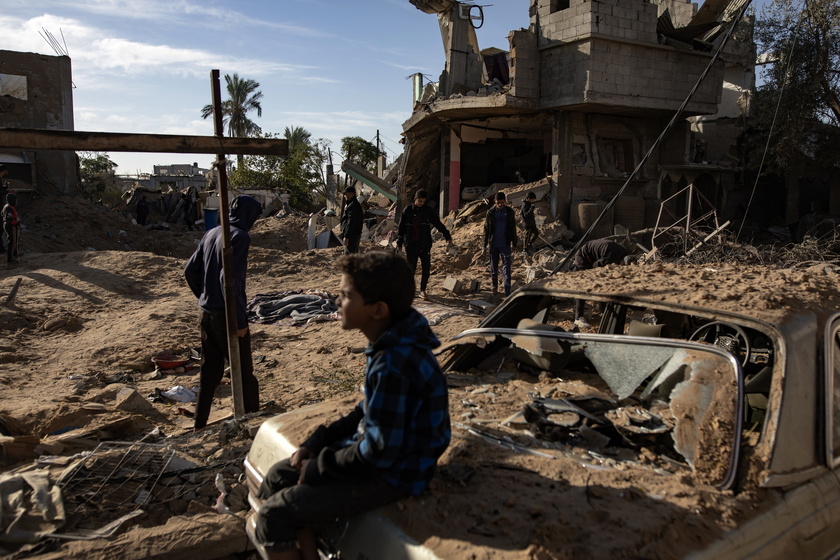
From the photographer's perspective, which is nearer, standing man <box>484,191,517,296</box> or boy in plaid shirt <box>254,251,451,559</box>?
boy in plaid shirt <box>254,251,451,559</box>

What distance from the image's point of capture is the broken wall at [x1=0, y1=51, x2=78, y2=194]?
63.7 feet

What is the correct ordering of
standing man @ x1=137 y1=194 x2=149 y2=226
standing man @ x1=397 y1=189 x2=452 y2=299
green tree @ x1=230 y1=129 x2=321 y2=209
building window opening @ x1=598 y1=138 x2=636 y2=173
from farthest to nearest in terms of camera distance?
green tree @ x1=230 y1=129 x2=321 y2=209, standing man @ x1=137 y1=194 x2=149 y2=226, building window opening @ x1=598 y1=138 x2=636 y2=173, standing man @ x1=397 y1=189 x2=452 y2=299

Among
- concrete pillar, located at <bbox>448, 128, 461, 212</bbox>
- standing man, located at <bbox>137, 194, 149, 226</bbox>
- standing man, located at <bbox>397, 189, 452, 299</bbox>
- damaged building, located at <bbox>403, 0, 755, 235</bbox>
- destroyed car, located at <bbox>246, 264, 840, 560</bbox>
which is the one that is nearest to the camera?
destroyed car, located at <bbox>246, 264, 840, 560</bbox>

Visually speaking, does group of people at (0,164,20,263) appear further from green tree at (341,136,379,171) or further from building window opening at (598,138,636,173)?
green tree at (341,136,379,171)

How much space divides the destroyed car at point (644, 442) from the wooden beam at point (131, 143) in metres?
1.76

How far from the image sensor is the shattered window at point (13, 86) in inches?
758

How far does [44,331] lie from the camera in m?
8.70

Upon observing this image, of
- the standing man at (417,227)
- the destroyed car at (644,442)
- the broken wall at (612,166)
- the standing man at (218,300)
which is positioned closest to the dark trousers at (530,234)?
the broken wall at (612,166)

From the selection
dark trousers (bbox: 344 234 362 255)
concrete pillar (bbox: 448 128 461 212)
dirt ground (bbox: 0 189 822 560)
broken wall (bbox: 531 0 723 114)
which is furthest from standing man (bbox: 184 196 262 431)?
concrete pillar (bbox: 448 128 461 212)

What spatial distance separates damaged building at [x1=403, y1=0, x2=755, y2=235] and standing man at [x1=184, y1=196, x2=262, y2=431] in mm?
11490

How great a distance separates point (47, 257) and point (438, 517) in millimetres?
13473

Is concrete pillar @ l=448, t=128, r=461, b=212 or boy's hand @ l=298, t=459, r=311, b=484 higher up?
concrete pillar @ l=448, t=128, r=461, b=212

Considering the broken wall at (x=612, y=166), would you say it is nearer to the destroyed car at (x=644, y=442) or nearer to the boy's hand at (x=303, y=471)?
the destroyed car at (x=644, y=442)

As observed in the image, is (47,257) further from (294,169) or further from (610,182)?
(294,169)
